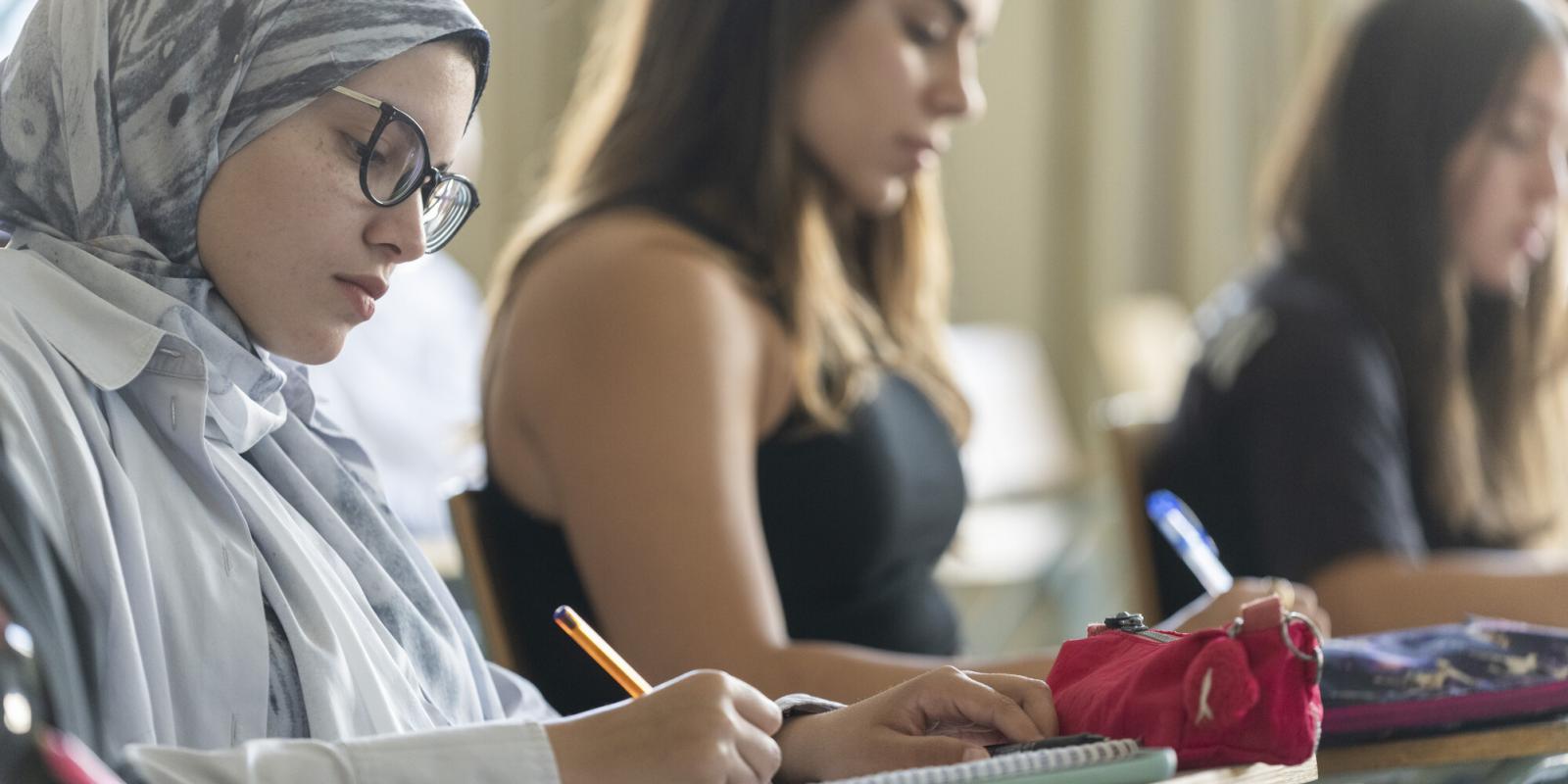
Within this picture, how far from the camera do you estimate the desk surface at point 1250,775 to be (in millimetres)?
774

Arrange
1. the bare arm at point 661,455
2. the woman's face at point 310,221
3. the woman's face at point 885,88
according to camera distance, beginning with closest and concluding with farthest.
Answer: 1. the woman's face at point 310,221
2. the bare arm at point 661,455
3. the woman's face at point 885,88

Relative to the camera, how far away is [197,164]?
97 cm

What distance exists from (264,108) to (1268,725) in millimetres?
637

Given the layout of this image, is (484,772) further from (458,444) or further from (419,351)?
(419,351)

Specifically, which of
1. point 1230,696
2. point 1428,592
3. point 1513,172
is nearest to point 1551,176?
point 1513,172

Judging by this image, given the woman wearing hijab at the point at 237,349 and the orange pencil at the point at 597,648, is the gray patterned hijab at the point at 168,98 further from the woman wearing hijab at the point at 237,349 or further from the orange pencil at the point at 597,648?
the orange pencil at the point at 597,648

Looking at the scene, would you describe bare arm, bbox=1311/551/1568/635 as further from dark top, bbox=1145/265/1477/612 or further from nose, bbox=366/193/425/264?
nose, bbox=366/193/425/264

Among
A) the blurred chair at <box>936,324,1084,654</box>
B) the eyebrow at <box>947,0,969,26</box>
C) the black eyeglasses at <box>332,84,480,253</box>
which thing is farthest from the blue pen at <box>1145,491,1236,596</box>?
the blurred chair at <box>936,324,1084,654</box>

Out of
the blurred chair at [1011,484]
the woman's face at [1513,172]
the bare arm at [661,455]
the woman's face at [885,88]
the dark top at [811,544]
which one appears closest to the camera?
the bare arm at [661,455]

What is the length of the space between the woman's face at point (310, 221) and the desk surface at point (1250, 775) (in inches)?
20.9

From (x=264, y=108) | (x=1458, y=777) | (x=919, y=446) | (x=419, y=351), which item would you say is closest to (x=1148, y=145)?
(x=419, y=351)

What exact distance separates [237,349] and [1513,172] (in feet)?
5.31

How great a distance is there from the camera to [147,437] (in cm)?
93

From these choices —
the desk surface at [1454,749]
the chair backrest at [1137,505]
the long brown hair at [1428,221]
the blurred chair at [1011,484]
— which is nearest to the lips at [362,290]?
the desk surface at [1454,749]
